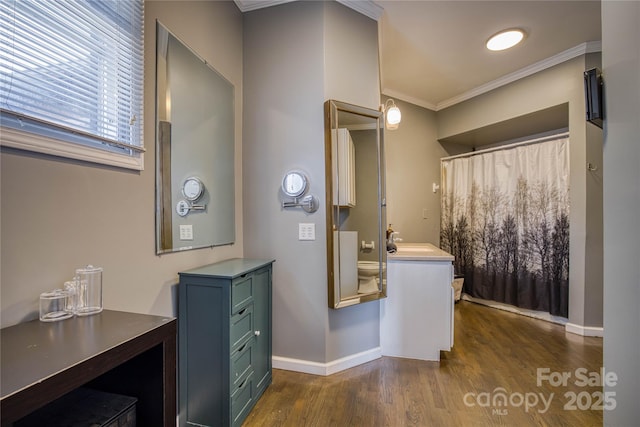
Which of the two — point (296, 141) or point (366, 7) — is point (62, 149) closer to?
point (296, 141)

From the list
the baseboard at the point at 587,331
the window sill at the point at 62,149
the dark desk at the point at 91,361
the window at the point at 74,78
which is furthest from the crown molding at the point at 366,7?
the baseboard at the point at 587,331

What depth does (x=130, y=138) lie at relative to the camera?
124cm

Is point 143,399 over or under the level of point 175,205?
under

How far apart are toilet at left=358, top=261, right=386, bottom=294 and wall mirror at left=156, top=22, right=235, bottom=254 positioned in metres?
0.98

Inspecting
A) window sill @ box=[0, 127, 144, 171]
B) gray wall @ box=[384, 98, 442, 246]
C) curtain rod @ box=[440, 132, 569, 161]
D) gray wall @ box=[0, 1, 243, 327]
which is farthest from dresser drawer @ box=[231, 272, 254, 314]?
curtain rod @ box=[440, 132, 569, 161]

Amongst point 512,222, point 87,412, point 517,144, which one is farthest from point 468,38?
point 87,412

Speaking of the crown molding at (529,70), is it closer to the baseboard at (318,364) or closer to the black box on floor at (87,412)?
the baseboard at (318,364)

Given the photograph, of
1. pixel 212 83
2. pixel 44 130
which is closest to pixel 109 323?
pixel 44 130

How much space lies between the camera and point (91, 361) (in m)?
0.65

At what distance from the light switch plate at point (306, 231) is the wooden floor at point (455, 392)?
0.98 meters

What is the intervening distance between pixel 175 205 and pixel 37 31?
81cm

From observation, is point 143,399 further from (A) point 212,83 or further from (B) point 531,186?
(B) point 531,186

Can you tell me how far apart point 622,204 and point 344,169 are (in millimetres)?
1409

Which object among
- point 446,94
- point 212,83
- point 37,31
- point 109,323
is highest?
point 446,94
